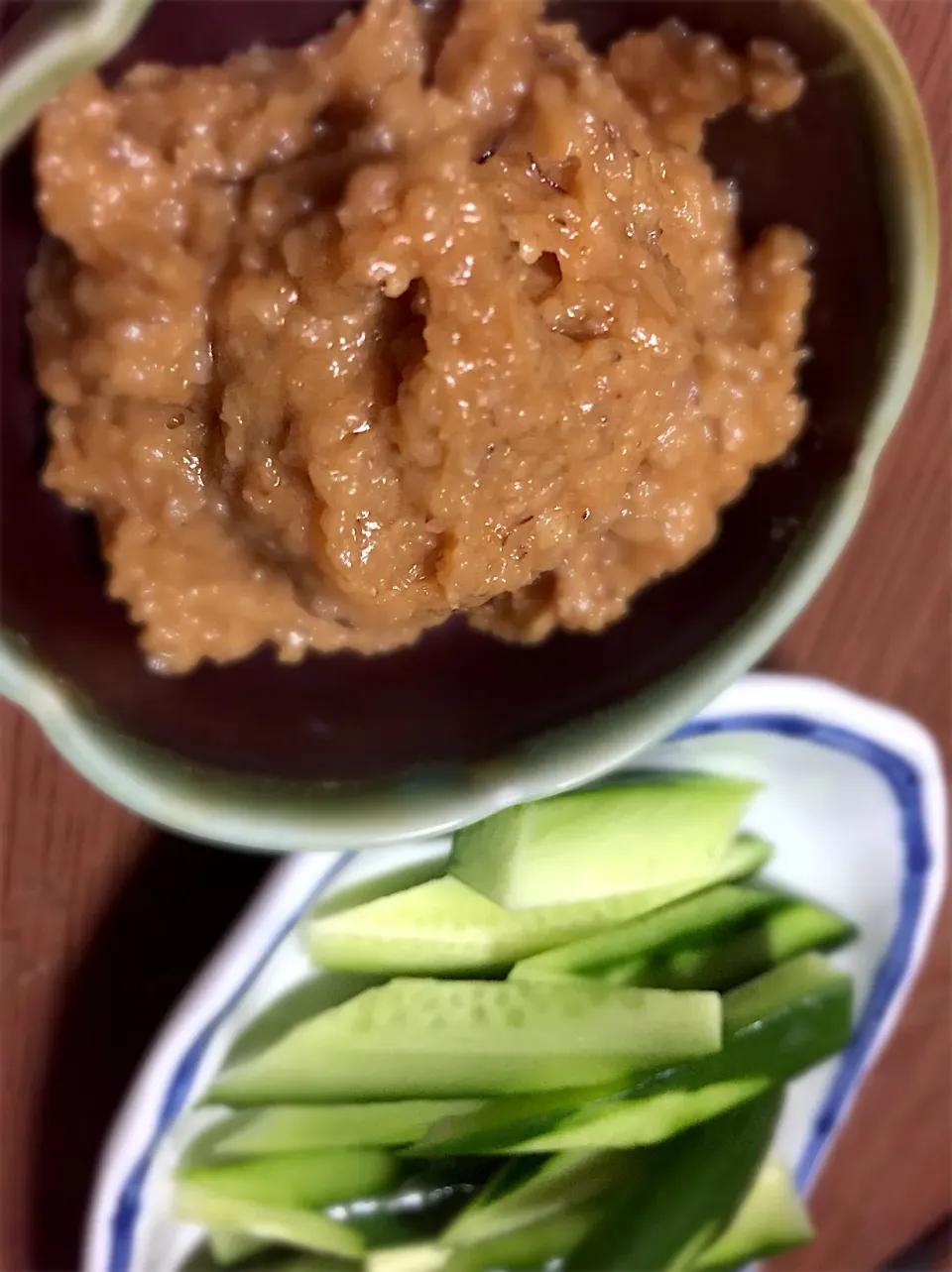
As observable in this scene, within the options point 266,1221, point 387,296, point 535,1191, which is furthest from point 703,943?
point 387,296

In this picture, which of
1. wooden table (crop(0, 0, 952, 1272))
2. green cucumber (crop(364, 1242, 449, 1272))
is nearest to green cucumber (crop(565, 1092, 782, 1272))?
green cucumber (crop(364, 1242, 449, 1272))

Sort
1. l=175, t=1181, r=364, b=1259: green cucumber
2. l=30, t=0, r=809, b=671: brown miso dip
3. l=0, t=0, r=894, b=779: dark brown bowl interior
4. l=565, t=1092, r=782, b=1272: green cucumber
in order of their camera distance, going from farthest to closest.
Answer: l=565, t=1092, r=782, b=1272: green cucumber, l=175, t=1181, r=364, b=1259: green cucumber, l=0, t=0, r=894, b=779: dark brown bowl interior, l=30, t=0, r=809, b=671: brown miso dip

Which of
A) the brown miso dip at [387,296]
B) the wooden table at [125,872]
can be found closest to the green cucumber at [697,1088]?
the wooden table at [125,872]

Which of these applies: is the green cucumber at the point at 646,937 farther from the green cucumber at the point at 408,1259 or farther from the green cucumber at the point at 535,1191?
the green cucumber at the point at 408,1259

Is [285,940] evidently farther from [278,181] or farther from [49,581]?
[278,181]

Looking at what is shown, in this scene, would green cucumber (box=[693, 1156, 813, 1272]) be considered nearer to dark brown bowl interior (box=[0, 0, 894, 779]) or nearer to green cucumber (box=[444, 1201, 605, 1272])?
green cucumber (box=[444, 1201, 605, 1272])

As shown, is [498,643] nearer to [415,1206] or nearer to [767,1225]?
[415,1206]

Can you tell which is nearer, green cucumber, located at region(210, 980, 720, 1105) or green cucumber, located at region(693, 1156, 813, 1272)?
green cucumber, located at region(210, 980, 720, 1105)
